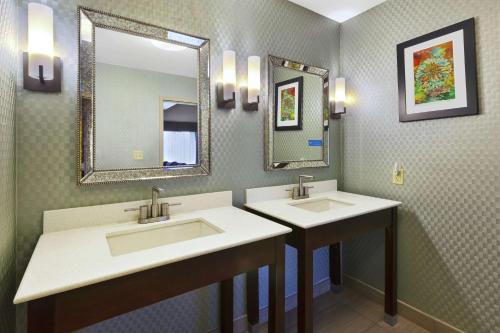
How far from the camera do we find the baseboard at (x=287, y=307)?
1759 mm

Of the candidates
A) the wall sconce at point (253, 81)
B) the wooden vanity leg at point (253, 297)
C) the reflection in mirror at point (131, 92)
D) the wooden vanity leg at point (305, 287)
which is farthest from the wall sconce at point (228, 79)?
the wooden vanity leg at point (253, 297)

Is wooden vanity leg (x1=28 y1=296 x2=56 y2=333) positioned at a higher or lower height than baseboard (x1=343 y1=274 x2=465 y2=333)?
higher

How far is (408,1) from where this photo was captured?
1.85m

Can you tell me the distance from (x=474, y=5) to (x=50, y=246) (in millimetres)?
2557

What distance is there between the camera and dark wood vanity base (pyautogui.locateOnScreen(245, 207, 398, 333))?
4.48 feet

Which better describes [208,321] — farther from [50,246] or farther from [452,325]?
[452,325]

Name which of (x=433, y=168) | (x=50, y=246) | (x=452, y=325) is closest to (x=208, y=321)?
(x=50, y=246)

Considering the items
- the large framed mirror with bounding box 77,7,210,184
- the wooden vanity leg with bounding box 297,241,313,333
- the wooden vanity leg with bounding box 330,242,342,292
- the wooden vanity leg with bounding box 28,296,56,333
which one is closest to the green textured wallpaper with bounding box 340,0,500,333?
the wooden vanity leg with bounding box 330,242,342,292

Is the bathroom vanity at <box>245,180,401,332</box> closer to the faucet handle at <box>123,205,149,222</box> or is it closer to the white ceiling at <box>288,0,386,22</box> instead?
the faucet handle at <box>123,205,149,222</box>

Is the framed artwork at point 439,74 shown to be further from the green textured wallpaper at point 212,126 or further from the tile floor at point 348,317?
the tile floor at point 348,317

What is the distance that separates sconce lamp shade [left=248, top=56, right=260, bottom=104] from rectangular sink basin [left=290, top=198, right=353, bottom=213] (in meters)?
0.83

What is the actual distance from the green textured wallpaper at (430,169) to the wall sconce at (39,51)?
6.97ft

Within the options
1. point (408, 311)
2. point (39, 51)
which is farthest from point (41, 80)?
point (408, 311)

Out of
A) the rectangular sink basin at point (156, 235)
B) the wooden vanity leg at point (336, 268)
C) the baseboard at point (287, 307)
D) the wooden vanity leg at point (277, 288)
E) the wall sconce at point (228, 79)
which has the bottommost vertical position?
the baseboard at point (287, 307)
